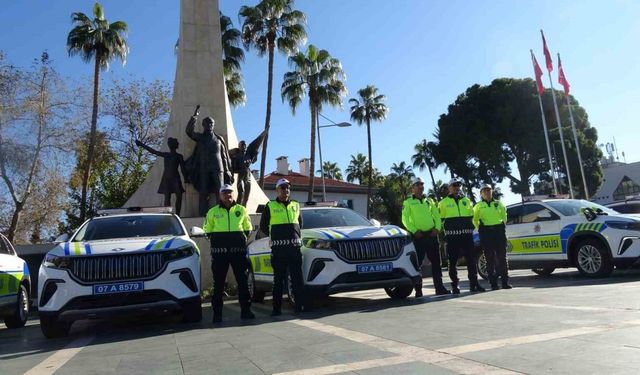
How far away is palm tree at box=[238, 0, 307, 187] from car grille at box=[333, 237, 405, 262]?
2142 centimetres

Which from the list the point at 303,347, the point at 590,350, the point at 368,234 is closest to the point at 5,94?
the point at 368,234

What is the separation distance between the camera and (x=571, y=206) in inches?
424

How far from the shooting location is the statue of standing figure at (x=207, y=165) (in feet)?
48.7

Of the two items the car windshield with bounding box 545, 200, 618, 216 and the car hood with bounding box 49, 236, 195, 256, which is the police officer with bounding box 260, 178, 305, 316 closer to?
the car hood with bounding box 49, 236, 195, 256

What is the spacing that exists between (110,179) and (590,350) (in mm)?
28708

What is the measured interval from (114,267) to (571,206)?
340 inches

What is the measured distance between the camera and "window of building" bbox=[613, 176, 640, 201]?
59.7m

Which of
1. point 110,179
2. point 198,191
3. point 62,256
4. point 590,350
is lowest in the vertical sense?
point 590,350

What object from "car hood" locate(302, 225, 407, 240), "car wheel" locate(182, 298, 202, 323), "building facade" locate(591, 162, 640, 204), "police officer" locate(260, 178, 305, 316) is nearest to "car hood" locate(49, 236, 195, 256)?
"car wheel" locate(182, 298, 202, 323)

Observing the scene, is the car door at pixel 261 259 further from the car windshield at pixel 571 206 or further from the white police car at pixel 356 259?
the car windshield at pixel 571 206

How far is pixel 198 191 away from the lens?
598 inches

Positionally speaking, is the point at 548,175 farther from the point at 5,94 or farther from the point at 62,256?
the point at 62,256

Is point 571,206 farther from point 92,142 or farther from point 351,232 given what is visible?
point 92,142

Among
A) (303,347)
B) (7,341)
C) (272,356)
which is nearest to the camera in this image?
(272,356)
